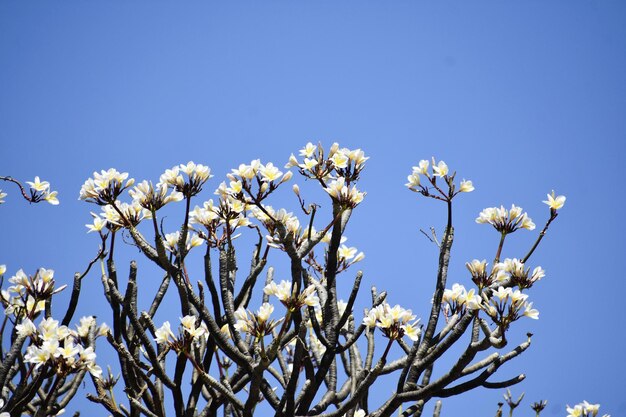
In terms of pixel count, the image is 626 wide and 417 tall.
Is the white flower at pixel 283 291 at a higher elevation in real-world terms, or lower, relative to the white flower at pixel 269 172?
lower

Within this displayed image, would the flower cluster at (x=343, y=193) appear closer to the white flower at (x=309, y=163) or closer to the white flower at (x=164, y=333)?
the white flower at (x=309, y=163)

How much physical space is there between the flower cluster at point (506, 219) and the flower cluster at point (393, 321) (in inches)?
53.9

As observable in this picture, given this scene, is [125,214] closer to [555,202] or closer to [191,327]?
[191,327]

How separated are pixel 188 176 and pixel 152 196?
0.30 meters

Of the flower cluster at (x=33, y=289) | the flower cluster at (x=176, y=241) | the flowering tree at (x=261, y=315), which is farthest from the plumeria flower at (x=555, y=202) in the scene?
the flower cluster at (x=33, y=289)

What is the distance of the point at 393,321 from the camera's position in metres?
4.48

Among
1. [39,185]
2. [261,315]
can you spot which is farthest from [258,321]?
[39,185]

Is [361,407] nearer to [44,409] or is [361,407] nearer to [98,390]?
[98,390]

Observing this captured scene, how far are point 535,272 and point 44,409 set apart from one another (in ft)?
12.3

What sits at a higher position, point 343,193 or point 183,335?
point 343,193

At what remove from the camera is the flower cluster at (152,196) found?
489 centimetres

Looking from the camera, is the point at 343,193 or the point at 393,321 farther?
the point at 343,193

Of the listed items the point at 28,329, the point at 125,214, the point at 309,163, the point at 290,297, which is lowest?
the point at 28,329

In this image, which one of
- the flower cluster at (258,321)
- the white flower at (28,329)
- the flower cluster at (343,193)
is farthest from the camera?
the flower cluster at (343,193)
